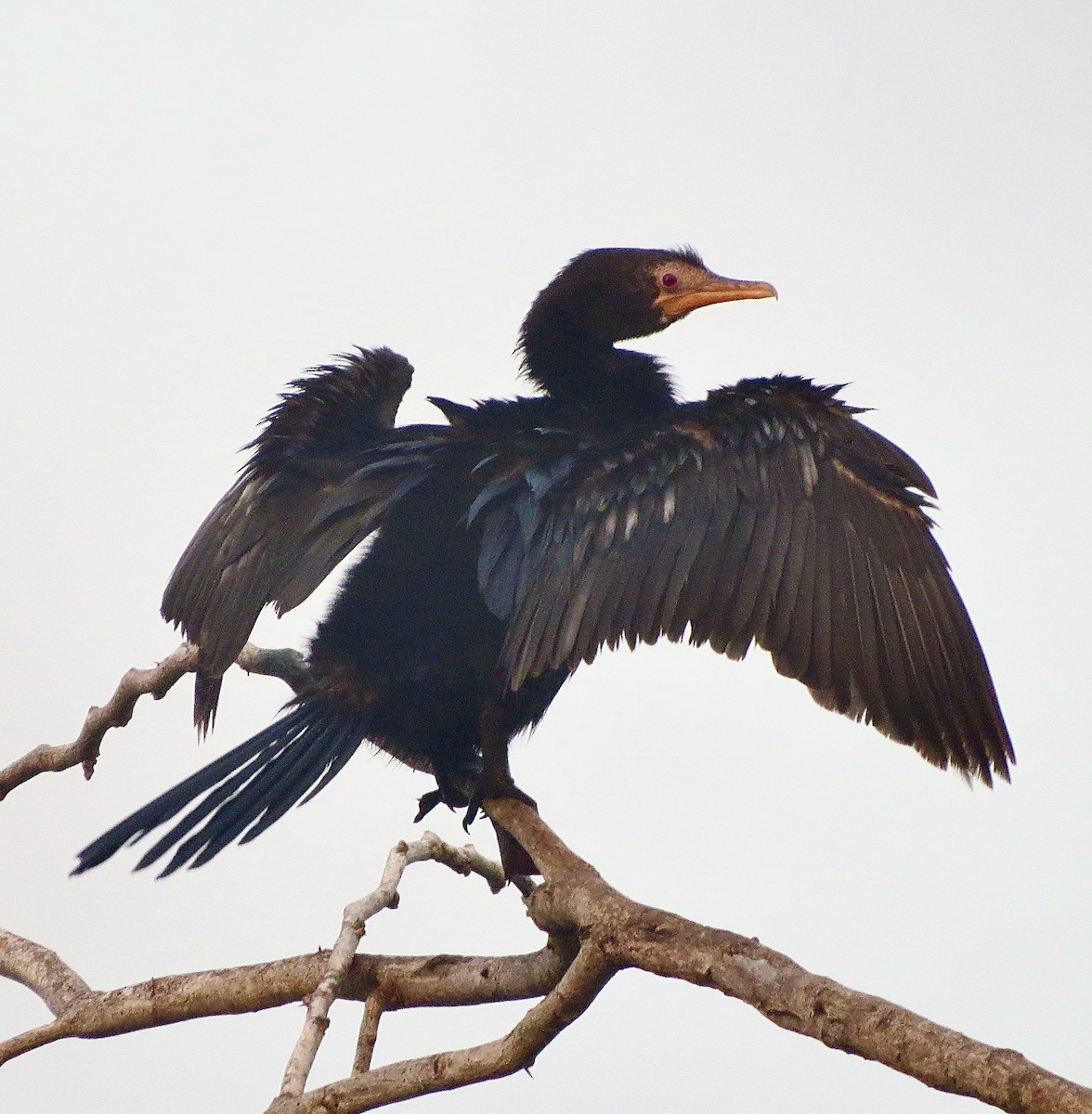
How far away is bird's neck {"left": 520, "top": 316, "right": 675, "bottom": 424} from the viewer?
3324 millimetres

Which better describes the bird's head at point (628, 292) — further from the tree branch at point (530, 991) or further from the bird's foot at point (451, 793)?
the tree branch at point (530, 991)

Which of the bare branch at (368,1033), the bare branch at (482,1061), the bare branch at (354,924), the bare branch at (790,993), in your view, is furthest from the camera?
the bare branch at (368,1033)

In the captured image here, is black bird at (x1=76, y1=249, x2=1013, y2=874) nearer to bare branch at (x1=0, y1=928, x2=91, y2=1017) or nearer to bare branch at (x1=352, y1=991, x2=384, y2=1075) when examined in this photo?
bare branch at (x1=0, y1=928, x2=91, y2=1017)

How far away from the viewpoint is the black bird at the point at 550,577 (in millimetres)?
2676

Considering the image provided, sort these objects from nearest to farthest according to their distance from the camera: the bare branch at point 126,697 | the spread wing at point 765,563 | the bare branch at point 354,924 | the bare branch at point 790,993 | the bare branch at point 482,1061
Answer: the bare branch at point 790,993 → the bare branch at point 354,924 → the bare branch at point 482,1061 → the spread wing at point 765,563 → the bare branch at point 126,697

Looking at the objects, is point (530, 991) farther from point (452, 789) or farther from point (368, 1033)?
point (452, 789)

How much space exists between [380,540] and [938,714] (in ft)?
3.97

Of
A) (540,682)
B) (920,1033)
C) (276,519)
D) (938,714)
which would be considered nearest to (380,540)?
(276,519)

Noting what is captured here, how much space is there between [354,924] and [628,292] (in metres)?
1.82

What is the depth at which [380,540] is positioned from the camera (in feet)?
10.4

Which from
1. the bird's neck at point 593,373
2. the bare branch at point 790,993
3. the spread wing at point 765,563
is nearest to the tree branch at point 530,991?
the bare branch at point 790,993

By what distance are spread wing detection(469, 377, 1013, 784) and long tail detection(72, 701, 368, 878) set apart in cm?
46

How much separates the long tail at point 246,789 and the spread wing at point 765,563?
1.51 ft

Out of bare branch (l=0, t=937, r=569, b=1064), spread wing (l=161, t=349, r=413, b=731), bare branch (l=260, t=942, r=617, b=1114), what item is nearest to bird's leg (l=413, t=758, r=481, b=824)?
spread wing (l=161, t=349, r=413, b=731)
